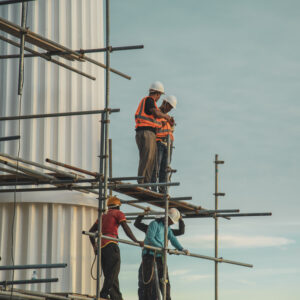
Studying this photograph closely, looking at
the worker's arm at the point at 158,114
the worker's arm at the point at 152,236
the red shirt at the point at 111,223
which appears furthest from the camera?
the worker's arm at the point at 158,114

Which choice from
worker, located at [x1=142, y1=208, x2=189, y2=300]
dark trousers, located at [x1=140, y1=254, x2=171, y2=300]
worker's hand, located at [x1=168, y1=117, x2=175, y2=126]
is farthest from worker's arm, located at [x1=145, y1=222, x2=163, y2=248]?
worker's hand, located at [x1=168, y1=117, x2=175, y2=126]

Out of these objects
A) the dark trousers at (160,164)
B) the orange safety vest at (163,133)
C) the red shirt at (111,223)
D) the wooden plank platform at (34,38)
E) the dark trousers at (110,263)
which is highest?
the wooden plank platform at (34,38)

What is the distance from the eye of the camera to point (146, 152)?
19.6 metres

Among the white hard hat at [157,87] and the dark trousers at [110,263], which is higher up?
the white hard hat at [157,87]

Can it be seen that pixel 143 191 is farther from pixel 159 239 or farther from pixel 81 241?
pixel 81 241

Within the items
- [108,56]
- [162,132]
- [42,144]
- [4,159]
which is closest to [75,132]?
[42,144]

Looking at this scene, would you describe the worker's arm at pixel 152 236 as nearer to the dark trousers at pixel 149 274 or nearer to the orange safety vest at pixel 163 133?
the dark trousers at pixel 149 274

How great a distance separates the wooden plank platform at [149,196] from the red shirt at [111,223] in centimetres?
58

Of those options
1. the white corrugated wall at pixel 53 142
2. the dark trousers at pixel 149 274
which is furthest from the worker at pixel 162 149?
the white corrugated wall at pixel 53 142

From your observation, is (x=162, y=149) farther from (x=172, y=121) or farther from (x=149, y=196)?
(x=149, y=196)

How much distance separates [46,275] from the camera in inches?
810

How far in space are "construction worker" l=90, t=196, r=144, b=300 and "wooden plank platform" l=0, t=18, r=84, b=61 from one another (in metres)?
3.31

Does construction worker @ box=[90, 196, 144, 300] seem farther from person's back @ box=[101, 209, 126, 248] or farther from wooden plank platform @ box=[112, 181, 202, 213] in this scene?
wooden plank platform @ box=[112, 181, 202, 213]

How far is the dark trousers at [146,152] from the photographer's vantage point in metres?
19.6
